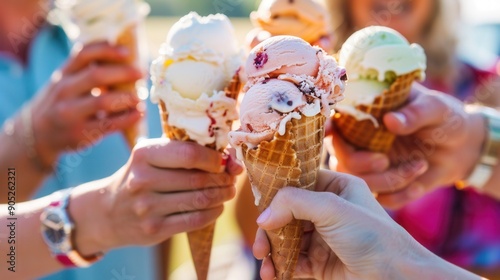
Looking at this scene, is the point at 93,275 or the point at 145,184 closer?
the point at 145,184

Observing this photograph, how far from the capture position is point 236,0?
7.77ft

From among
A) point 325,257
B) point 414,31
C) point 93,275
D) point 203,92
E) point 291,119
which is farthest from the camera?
point 414,31

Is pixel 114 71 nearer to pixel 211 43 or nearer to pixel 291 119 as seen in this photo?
pixel 211 43

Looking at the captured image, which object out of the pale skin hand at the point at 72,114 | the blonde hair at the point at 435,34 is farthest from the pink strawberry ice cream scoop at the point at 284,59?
the blonde hair at the point at 435,34

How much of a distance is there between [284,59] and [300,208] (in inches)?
15.0

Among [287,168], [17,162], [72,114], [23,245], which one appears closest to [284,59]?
[287,168]

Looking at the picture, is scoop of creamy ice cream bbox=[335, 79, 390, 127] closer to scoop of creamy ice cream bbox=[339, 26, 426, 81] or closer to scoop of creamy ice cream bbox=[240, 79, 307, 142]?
scoop of creamy ice cream bbox=[339, 26, 426, 81]

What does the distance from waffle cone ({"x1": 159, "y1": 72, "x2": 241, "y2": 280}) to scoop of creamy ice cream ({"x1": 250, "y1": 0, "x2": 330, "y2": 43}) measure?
269 mm

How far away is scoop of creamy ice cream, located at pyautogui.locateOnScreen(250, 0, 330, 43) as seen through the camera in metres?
1.69

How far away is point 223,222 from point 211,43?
15.2 ft

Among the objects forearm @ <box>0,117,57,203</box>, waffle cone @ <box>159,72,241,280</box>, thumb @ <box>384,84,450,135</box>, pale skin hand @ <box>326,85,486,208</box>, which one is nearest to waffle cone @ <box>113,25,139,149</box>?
forearm @ <box>0,117,57,203</box>

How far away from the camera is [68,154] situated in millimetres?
2373

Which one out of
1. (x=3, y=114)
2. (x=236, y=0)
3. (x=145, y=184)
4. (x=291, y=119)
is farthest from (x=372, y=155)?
(x=3, y=114)

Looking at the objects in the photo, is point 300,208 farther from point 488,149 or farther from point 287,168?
point 488,149
